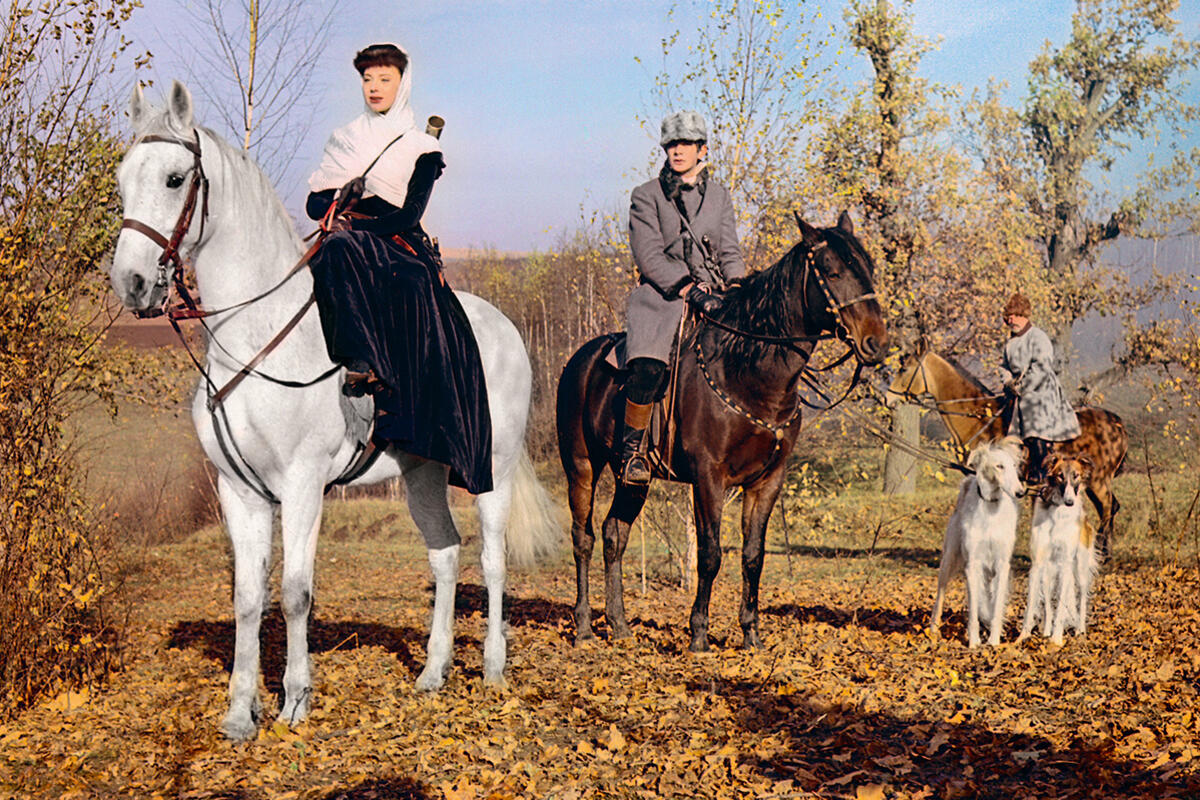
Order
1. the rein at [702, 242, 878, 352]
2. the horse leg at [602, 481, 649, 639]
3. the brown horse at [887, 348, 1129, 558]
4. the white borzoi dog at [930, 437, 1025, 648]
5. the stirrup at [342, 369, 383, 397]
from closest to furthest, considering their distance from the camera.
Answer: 1. the stirrup at [342, 369, 383, 397]
2. the rein at [702, 242, 878, 352]
3. the white borzoi dog at [930, 437, 1025, 648]
4. the horse leg at [602, 481, 649, 639]
5. the brown horse at [887, 348, 1129, 558]

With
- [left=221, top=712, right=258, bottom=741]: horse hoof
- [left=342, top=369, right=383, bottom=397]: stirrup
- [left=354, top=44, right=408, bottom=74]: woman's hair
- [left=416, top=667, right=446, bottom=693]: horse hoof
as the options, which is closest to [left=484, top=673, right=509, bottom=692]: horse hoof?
[left=416, top=667, right=446, bottom=693]: horse hoof

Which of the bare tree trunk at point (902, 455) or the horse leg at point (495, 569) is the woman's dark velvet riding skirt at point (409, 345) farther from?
the bare tree trunk at point (902, 455)

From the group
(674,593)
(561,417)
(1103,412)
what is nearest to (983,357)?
(1103,412)

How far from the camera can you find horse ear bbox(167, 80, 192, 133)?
5.39m

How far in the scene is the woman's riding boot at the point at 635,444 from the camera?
27.1 ft

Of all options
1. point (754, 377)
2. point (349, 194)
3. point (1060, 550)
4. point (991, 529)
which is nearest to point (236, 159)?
A: point (349, 194)

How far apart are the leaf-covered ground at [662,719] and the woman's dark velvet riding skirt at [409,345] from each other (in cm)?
166

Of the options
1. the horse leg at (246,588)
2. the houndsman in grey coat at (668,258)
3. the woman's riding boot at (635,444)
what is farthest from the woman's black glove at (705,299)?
the horse leg at (246,588)

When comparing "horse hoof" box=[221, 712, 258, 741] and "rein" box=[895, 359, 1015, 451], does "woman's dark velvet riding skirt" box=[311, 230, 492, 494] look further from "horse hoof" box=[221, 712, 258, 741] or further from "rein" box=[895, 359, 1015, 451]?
"rein" box=[895, 359, 1015, 451]

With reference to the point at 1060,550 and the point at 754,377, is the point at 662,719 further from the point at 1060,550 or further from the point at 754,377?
the point at 1060,550

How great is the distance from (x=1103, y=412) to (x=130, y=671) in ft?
38.8

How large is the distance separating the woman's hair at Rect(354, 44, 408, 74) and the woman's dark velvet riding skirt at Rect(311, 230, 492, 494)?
3.89ft

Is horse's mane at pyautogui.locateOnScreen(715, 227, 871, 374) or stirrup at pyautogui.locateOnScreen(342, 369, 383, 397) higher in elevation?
horse's mane at pyautogui.locateOnScreen(715, 227, 871, 374)

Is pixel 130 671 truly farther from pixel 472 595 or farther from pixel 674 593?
pixel 674 593
